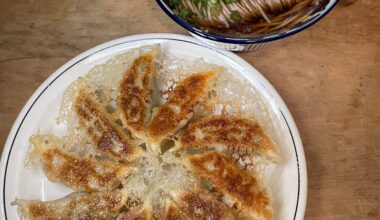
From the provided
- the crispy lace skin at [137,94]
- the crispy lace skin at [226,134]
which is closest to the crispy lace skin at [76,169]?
the crispy lace skin at [137,94]

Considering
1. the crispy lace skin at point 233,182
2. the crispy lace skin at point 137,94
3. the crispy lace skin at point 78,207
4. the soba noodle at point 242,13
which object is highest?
the soba noodle at point 242,13

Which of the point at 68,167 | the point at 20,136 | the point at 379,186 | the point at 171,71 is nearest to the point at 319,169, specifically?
the point at 379,186

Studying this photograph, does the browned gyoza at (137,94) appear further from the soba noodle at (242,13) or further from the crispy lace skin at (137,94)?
the soba noodle at (242,13)

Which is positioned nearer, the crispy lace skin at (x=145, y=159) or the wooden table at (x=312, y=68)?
the crispy lace skin at (x=145, y=159)

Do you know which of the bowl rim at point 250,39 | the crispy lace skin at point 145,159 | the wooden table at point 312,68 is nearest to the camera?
the bowl rim at point 250,39

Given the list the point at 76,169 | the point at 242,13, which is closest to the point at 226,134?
the point at 242,13

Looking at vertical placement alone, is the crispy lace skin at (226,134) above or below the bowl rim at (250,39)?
below

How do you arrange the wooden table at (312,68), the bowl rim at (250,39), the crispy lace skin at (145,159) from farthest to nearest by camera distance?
the wooden table at (312,68), the crispy lace skin at (145,159), the bowl rim at (250,39)
